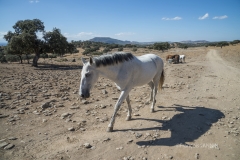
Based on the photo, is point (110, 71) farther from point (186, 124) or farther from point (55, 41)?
point (55, 41)

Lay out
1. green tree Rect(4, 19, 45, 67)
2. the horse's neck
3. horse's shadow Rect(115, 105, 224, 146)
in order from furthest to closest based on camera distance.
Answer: green tree Rect(4, 19, 45, 67)
the horse's neck
horse's shadow Rect(115, 105, 224, 146)

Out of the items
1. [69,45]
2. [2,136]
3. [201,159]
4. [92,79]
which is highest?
[69,45]

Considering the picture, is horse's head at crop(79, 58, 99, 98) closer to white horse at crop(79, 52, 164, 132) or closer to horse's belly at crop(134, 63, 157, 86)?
white horse at crop(79, 52, 164, 132)

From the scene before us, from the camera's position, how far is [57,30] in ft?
67.4

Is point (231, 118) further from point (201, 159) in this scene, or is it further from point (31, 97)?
point (31, 97)

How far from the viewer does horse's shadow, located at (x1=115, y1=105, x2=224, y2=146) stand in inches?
158

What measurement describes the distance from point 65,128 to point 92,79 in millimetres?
1766

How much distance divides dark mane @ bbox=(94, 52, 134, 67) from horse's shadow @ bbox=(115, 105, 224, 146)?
2.15 m

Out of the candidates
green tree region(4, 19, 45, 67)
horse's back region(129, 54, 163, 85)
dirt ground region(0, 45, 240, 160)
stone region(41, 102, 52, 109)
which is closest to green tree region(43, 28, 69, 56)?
green tree region(4, 19, 45, 67)

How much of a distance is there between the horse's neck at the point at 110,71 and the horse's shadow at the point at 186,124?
5.93 feet

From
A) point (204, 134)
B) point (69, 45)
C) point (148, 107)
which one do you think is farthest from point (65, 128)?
point (69, 45)

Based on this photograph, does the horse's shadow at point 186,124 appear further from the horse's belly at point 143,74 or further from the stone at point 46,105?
the stone at point 46,105

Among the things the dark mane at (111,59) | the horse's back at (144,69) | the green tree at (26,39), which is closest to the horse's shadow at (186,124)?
the horse's back at (144,69)

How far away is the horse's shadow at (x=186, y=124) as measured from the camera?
4.01 m
